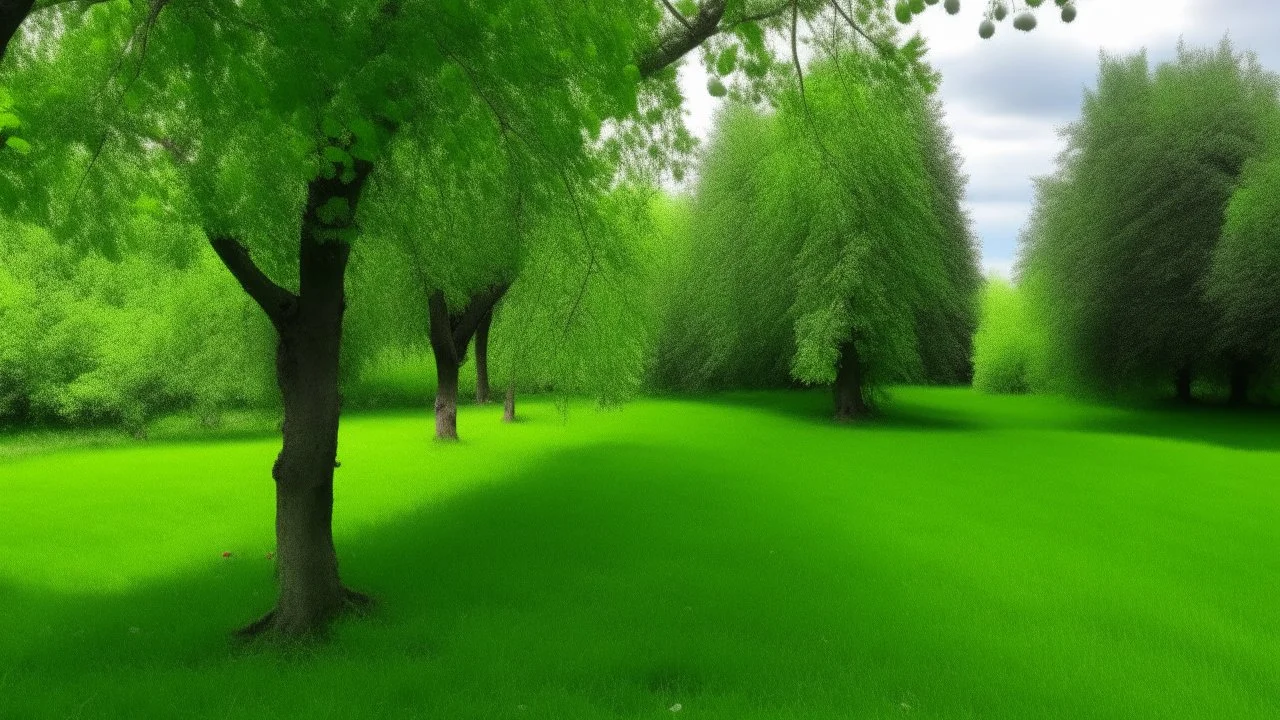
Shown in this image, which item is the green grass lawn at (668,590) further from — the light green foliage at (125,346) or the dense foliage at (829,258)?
the dense foliage at (829,258)

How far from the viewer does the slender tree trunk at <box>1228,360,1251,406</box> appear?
30047mm

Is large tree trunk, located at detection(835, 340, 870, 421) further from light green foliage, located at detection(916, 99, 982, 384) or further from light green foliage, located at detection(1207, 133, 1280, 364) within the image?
light green foliage, located at detection(1207, 133, 1280, 364)

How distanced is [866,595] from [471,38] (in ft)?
19.9

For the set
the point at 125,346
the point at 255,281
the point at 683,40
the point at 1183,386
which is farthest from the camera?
the point at 1183,386

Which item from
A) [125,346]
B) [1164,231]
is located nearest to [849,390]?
[1164,231]

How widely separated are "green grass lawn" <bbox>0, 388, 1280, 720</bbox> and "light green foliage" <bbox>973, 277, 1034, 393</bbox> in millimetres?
24462

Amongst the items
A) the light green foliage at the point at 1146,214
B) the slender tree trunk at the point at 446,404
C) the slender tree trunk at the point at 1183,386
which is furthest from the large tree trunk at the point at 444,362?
the slender tree trunk at the point at 1183,386

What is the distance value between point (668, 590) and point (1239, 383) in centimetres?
3226

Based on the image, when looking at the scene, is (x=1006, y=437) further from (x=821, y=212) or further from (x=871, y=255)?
(x=821, y=212)

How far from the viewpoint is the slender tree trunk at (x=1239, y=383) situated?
98.6 ft

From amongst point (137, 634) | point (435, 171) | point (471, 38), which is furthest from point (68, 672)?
point (471, 38)

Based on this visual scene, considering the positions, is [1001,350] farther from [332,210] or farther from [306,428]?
[332,210]

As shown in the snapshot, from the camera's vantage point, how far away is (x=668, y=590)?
7691mm

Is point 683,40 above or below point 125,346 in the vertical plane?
above
